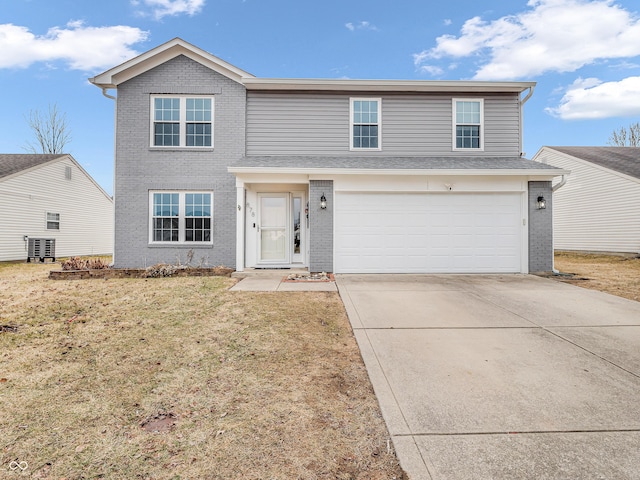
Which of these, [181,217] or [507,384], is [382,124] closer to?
[181,217]

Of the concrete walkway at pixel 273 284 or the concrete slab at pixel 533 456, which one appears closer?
the concrete slab at pixel 533 456

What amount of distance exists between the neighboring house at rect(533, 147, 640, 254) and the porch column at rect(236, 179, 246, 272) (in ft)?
46.0

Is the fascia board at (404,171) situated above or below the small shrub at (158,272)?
above

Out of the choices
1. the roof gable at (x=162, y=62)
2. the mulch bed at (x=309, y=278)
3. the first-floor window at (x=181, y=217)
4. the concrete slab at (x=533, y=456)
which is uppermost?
the roof gable at (x=162, y=62)

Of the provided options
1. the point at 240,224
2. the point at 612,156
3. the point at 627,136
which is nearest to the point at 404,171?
the point at 240,224

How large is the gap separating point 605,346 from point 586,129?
1422 inches

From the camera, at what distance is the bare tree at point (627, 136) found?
27844 millimetres

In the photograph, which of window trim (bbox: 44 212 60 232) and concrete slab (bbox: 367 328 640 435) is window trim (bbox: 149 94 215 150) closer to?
concrete slab (bbox: 367 328 640 435)

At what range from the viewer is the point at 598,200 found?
1644 centimetres

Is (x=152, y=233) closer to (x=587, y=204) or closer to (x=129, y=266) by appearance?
(x=129, y=266)

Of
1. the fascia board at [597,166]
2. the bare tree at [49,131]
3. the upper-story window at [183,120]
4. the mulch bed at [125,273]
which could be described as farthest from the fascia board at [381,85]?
the bare tree at [49,131]

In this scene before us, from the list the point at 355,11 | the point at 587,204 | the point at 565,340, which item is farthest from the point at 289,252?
the point at 587,204

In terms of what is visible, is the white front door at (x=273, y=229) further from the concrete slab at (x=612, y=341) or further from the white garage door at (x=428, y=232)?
the concrete slab at (x=612, y=341)

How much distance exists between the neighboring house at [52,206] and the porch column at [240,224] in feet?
41.0
